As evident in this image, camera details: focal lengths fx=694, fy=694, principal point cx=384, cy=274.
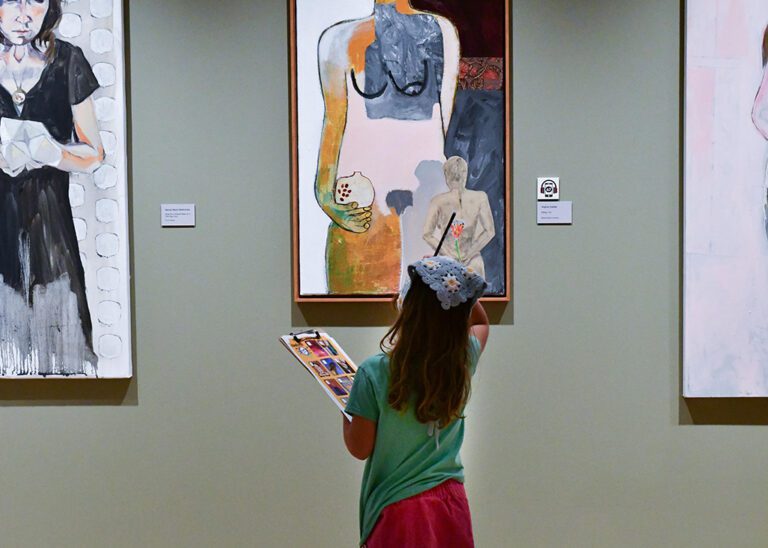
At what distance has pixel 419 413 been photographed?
1.64 meters

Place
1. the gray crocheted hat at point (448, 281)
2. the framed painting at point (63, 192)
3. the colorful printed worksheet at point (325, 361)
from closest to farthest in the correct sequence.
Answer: the gray crocheted hat at point (448, 281) < the colorful printed worksheet at point (325, 361) < the framed painting at point (63, 192)

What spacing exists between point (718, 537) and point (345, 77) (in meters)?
2.28

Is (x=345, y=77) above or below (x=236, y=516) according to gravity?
above

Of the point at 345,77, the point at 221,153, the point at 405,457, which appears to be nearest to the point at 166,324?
the point at 221,153

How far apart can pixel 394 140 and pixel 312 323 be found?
759 mm

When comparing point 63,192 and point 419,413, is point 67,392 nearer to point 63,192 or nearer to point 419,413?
point 63,192

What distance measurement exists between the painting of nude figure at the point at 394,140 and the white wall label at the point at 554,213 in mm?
144

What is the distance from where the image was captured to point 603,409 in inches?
105

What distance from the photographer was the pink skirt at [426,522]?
5.44ft

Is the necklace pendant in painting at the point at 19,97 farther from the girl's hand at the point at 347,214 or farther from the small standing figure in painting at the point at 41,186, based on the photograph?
the girl's hand at the point at 347,214

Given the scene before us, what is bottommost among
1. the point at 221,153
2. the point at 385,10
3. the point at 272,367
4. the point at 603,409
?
the point at 603,409

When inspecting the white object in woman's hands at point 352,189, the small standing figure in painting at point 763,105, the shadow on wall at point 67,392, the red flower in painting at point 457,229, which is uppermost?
the small standing figure in painting at point 763,105

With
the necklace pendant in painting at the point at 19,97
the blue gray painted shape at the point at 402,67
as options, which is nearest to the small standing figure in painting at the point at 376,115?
the blue gray painted shape at the point at 402,67

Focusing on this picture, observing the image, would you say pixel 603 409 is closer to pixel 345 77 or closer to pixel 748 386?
pixel 748 386
